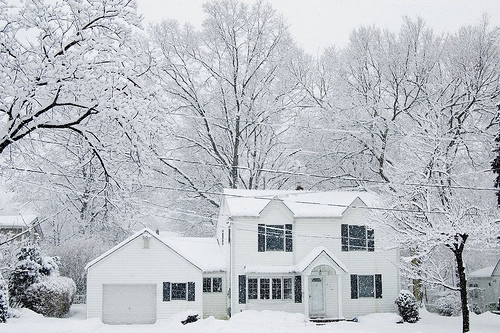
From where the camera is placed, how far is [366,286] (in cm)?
2977

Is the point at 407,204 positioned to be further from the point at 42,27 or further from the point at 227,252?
the point at 42,27

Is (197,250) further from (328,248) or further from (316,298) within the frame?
(328,248)

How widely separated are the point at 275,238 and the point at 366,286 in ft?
18.1

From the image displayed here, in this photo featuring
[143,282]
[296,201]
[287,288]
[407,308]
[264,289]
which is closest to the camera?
[407,308]

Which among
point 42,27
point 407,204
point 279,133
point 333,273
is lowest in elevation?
point 333,273

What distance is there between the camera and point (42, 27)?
33.0 feet

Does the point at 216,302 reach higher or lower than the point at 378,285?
lower

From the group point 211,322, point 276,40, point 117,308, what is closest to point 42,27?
point 211,322

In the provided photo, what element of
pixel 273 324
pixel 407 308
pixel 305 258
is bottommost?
pixel 273 324

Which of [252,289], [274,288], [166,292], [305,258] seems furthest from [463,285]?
[166,292]

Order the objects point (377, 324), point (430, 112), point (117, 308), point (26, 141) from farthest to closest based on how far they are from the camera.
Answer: point (430, 112) < point (117, 308) < point (377, 324) < point (26, 141)

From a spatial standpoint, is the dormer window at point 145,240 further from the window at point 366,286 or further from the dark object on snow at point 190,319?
the window at point 366,286

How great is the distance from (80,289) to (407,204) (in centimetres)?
2229

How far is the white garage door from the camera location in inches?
1091
